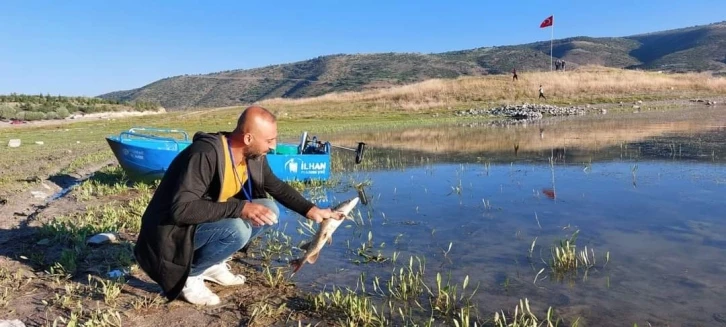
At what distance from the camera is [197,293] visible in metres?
4.38

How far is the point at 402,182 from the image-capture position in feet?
37.0

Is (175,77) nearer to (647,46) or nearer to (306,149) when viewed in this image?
(647,46)

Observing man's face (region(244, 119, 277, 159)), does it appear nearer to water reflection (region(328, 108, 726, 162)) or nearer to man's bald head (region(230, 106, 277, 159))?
man's bald head (region(230, 106, 277, 159))

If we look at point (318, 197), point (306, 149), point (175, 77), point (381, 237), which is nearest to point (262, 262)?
point (381, 237)

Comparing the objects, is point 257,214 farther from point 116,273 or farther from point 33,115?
point 33,115

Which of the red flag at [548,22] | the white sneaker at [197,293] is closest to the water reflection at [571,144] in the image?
the white sneaker at [197,293]

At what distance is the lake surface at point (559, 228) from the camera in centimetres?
457

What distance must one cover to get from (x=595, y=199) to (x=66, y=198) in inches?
361

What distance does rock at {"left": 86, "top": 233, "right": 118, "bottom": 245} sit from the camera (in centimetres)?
600

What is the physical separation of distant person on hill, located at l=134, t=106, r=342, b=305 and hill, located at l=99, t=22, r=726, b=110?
321 feet

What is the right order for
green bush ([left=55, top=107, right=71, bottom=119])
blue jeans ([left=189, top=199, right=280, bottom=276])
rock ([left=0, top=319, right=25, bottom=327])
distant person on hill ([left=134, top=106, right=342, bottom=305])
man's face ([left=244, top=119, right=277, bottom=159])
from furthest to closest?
green bush ([left=55, top=107, right=71, bottom=119])
blue jeans ([left=189, top=199, right=280, bottom=276])
man's face ([left=244, top=119, right=277, bottom=159])
distant person on hill ([left=134, top=106, right=342, bottom=305])
rock ([left=0, top=319, right=25, bottom=327])

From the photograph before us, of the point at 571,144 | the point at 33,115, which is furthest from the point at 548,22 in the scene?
the point at 33,115

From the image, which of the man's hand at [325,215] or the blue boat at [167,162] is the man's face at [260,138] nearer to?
the man's hand at [325,215]

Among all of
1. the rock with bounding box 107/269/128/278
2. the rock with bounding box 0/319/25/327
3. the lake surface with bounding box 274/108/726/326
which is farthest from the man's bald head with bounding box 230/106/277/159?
the rock with bounding box 0/319/25/327
